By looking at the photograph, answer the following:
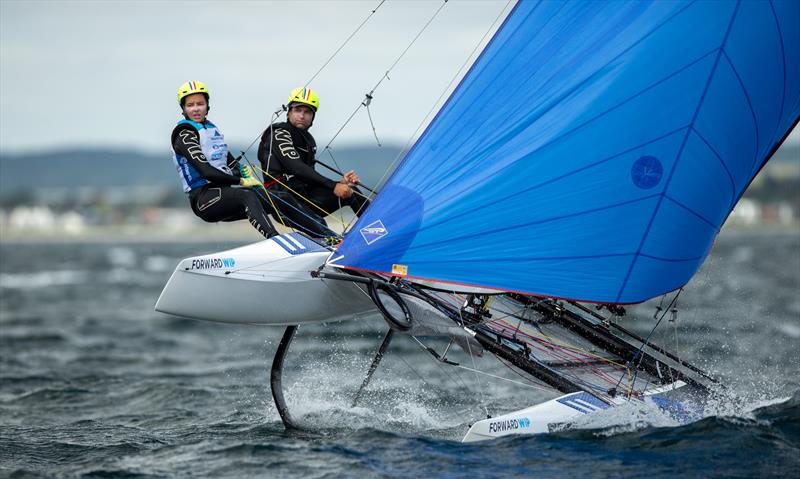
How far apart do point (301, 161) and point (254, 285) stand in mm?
1011

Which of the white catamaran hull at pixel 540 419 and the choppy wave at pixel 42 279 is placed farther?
the choppy wave at pixel 42 279

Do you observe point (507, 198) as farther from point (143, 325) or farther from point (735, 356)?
point (143, 325)

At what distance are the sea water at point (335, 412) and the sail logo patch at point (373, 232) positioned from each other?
3.81 ft

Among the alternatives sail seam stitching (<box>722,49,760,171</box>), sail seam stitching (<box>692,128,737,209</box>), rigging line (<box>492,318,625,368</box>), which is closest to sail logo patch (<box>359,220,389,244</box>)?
rigging line (<box>492,318,625,368</box>)

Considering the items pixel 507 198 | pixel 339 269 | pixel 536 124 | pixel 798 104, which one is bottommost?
pixel 339 269

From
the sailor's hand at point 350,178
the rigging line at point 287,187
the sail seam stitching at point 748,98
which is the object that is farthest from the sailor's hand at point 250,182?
the sail seam stitching at point 748,98

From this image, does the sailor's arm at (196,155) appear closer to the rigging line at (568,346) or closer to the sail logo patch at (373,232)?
the sail logo patch at (373,232)

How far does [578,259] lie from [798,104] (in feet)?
6.65

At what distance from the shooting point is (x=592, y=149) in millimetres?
6969

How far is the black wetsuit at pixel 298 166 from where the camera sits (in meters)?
8.03

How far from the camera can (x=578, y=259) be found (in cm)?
707

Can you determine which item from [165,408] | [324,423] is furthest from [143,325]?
[324,423]

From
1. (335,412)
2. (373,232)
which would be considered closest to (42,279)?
(335,412)

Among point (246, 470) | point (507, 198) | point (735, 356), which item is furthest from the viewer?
point (735, 356)
